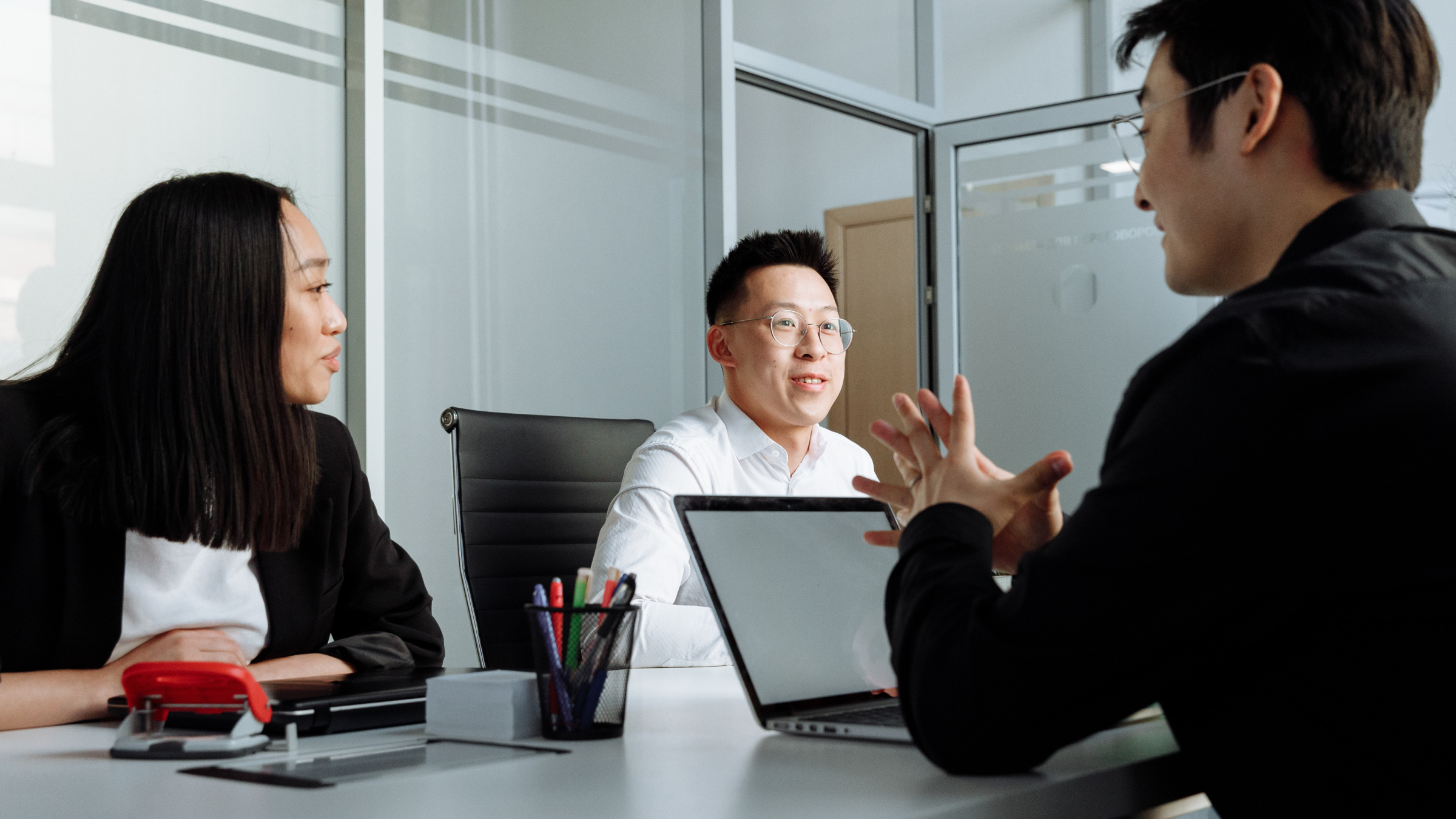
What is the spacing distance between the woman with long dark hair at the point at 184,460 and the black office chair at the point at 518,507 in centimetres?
Answer: 48

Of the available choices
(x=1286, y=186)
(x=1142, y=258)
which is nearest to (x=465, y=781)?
(x=1286, y=186)

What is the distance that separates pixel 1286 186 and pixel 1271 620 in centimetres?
35

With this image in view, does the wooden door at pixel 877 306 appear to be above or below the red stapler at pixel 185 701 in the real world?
above

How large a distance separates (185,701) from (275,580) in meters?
0.56

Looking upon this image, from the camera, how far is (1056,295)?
15.8 feet

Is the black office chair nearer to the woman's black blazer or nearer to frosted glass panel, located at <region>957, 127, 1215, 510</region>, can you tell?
the woman's black blazer

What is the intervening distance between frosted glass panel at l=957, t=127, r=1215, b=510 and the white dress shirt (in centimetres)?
249

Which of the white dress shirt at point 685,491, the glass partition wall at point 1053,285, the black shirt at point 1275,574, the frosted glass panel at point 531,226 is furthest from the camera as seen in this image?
the glass partition wall at point 1053,285

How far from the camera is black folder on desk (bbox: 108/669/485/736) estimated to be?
996 mm

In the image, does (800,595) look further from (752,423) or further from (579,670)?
(752,423)

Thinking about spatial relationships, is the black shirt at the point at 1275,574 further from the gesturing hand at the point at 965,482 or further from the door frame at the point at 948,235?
the door frame at the point at 948,235

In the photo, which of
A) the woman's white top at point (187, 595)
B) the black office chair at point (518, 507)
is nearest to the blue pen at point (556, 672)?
the woman's white top at point (187, 595)

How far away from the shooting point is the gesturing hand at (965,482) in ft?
3.20

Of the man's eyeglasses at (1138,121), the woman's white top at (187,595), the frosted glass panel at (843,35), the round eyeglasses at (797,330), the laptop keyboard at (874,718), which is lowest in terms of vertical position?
the laptop keyboard at (874,718)
